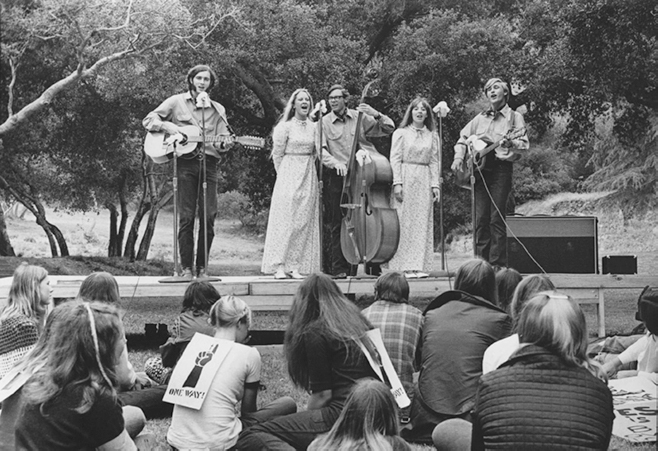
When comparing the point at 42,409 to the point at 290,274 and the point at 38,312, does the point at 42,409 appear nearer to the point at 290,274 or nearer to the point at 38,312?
the point at 38,312

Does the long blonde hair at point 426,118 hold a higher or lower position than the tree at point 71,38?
lower

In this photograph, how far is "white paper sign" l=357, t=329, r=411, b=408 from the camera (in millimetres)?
4145

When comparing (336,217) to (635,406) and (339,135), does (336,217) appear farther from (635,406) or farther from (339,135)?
(635,406)

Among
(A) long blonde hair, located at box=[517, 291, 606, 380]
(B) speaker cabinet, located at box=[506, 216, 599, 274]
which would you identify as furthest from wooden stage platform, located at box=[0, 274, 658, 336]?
(A) long blonde hair, located at box=[517, 291, 606, 380]

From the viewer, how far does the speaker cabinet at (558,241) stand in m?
8.88

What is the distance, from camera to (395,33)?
50.1 ft

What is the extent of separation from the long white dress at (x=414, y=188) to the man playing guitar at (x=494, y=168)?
0.92 ft

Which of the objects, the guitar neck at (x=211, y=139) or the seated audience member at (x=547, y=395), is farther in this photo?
the guitar neck at (x=211, y=139)

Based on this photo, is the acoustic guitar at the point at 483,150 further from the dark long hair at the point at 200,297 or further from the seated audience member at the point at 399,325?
the dark long hair at the point at 200,297

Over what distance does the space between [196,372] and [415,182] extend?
4178mm

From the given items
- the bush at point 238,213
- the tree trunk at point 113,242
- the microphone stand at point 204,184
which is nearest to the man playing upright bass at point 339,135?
the microphone stand at point 204,184

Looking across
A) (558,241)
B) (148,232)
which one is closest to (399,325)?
(558,241)

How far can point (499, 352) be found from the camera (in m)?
4.23

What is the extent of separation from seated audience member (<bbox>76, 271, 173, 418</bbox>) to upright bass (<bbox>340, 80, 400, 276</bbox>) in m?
2.63
